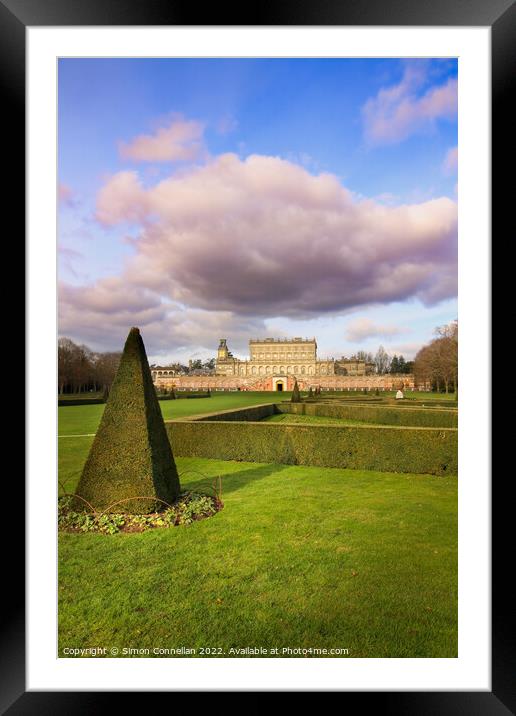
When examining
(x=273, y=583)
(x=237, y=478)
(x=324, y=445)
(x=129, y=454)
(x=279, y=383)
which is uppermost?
(x=129, y=454)

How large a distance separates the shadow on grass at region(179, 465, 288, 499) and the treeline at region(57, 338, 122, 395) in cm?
182

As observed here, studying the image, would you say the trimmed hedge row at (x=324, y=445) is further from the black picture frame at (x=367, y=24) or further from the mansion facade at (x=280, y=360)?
the mansion facade at (x=280, y=360)

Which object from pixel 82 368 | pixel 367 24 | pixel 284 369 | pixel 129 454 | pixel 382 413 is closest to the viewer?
pixel 367 24

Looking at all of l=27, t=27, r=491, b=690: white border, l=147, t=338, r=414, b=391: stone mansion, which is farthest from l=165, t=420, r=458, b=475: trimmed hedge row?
l=147, t=338, r=414, b=391: stone mansion

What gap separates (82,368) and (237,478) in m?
2.55

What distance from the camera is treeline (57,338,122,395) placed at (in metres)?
3.29

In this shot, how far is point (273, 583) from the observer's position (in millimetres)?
2398

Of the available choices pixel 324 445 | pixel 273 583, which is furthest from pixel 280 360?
pixel 273 583

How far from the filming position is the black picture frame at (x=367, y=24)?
1989mm

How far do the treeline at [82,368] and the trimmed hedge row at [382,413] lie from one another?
686 cm

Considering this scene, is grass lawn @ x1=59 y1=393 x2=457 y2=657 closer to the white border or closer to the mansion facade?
the white border

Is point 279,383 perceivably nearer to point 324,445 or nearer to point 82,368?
point 324,445

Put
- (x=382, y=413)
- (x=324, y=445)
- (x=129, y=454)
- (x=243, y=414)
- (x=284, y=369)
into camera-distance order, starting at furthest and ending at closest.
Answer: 1. (x=284, y=369)
2. (x=382, y=413)
3. (x=243, y=414)
4. (x=324, y=445)
5. (x=129, y=454)

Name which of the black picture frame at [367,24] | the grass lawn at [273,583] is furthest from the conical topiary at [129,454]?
the black picture frame at [367,24]
